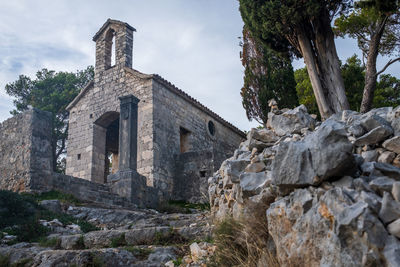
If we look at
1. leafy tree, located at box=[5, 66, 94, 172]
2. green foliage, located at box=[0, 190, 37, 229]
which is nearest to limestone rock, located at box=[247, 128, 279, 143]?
green foliage, located at box=[0, 190, 37, 229]

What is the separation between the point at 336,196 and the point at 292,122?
2.47m

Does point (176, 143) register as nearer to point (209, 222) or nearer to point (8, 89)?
point (209, 222)

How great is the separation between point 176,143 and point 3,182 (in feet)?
21.8

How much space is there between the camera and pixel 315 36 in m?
8.39

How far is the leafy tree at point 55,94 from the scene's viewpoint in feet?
80.7

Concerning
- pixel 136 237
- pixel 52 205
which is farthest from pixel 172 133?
pixel 136 237

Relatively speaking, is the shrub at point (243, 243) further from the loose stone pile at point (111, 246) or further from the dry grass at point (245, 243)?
the loose stone pile at point (111, 246)

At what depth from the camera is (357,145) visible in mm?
3303

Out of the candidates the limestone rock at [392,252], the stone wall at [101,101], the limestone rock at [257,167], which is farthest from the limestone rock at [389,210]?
the stone wall at [101,101]

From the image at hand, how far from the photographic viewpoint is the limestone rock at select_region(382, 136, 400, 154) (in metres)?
3.03

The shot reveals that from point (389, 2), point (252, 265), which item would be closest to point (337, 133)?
point (252, 265)

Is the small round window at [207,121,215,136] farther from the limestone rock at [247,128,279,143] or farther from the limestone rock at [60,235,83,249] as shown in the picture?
the limestone rock at [247,128,279,143]

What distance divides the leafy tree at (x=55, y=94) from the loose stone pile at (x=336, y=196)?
22.7 meters

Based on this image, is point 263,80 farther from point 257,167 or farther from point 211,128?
point 257,167
